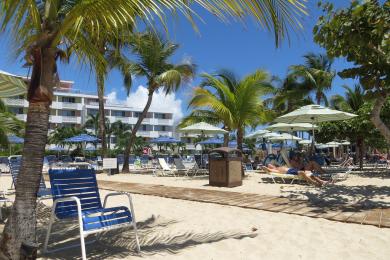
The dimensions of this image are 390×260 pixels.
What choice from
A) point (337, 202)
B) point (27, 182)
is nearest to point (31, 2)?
point (27, 182)

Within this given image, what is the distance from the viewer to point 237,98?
1370 centimetres

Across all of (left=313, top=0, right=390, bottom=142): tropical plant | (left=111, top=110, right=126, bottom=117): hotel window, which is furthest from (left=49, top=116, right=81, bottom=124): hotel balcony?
(left=313, top=0, right=390, bottom=142): tropical plant

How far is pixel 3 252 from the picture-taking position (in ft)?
10.9

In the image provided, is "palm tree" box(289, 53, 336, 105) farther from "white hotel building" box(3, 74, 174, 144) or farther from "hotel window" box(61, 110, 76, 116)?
"hotel window" box(61, 110, 76, 116)

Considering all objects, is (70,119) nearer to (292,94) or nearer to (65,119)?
(65,119)

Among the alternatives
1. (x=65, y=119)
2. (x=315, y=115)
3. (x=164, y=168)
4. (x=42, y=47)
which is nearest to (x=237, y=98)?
(x=315, y=115)

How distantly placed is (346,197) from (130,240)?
503 centimetres

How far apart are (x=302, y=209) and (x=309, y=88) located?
24016 mm

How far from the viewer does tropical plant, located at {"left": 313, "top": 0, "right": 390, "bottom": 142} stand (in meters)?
7.21

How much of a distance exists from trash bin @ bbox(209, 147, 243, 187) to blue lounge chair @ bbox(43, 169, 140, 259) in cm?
609

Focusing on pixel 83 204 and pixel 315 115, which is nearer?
pixel 83 204

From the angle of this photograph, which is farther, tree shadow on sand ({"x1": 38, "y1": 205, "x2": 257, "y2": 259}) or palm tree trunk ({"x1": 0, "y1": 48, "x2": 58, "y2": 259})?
tree shadow on sand ({"x1": 38, "y1": 205, "x2": 257, "y2": 259})

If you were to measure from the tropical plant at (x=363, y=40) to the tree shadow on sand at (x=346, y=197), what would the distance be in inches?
55.8

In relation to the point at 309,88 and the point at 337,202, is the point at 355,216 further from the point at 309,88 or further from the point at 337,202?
the point at 309,88
